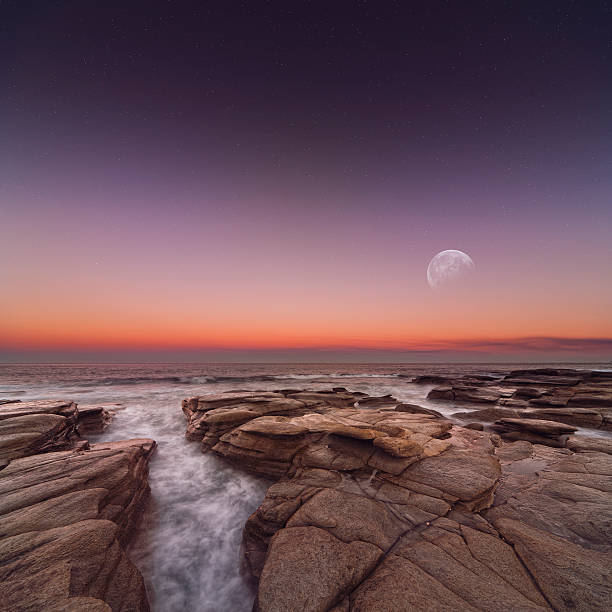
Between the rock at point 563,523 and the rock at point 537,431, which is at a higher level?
the rock at point 563,523

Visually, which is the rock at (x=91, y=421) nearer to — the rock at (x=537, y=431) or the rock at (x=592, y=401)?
the rock at (x=537, y=431)

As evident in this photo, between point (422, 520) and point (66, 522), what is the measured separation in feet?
19.8

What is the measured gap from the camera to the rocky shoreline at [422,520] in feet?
11.2

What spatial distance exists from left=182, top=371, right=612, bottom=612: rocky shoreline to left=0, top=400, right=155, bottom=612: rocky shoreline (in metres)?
2.15

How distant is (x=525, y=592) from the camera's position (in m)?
3.35

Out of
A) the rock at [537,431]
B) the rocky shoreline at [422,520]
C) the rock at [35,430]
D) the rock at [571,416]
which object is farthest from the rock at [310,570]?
the rock at [571,416]

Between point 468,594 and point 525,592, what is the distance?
0.79 meters

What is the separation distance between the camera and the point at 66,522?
4.27 metres

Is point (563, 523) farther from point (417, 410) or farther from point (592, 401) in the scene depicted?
point (592, 401)

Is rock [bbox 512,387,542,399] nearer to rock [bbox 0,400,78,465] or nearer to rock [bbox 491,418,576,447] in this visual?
rock [bbox 491,418,576,447]

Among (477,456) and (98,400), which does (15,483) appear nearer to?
(477,456)

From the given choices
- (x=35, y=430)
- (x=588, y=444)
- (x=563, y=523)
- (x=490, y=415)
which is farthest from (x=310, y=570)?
(x=490, y=415)

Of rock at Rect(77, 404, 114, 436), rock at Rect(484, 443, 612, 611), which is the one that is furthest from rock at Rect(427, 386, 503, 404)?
rock at Rect(77, 404, 114, 436)

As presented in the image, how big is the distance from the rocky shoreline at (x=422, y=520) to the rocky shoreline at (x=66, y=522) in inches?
84.7
